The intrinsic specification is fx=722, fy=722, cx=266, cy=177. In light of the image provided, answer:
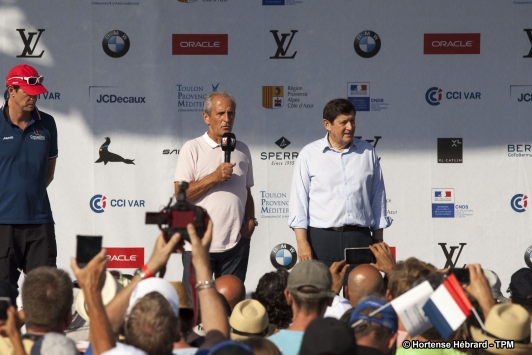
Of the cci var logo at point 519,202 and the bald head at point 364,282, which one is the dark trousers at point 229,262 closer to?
the bald head at point 364,282

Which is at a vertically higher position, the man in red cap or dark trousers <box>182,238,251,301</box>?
the man in red cap

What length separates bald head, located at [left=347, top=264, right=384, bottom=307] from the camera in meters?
3.65

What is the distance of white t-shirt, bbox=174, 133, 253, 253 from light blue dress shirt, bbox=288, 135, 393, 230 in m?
0.37

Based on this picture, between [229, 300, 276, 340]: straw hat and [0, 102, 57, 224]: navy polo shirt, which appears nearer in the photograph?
[229, 300, 276, 340]: straw hat

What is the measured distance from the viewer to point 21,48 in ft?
20.2

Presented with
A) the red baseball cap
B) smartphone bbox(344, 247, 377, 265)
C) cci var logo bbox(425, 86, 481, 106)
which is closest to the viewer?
smartphone bbox(344, 247, 377, 265)

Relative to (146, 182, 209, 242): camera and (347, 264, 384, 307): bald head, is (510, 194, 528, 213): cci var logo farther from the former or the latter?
(146, 182, 209, 242): camera

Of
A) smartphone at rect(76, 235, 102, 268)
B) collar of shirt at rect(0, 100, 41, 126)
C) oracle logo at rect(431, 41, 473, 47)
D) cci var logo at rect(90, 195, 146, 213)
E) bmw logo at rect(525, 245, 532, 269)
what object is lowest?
bmw logo at rect(525, 245, 532, 269)

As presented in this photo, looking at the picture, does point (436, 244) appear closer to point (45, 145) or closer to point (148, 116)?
point (148, 116)

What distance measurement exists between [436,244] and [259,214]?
1565mm

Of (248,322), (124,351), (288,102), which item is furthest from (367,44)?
(124,351)

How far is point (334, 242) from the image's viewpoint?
4.75 m

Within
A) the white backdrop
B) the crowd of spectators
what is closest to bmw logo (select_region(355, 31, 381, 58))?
the white backdrop

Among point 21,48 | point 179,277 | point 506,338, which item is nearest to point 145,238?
point 179,277
